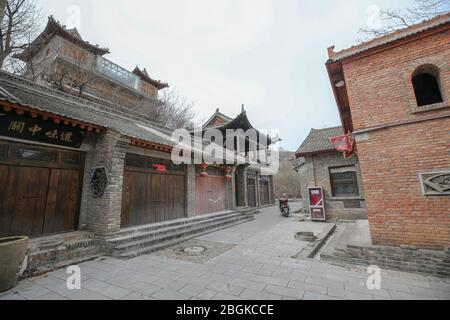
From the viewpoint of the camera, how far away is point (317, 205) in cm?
1027

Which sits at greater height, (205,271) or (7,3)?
(7,3)

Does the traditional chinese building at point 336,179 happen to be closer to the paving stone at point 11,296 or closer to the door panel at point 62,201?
the door panel at point 62,201

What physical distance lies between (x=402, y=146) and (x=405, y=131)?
34 centimetres

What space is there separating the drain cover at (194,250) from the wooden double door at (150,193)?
80.9 inches

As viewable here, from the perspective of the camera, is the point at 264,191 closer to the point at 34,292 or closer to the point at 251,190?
the point at 251,190

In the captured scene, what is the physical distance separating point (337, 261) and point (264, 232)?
354 cm

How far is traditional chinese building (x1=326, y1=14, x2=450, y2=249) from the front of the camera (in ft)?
13.4

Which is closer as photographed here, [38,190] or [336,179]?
[38,190]

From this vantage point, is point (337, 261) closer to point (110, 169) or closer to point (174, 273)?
point (174, 273)

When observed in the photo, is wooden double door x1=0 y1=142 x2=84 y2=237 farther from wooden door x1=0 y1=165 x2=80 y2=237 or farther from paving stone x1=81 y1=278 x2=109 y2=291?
paving stone x1=81 y1=278 x2=109 y2=291

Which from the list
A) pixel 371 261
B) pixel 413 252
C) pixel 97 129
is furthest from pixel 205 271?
pixel 97 129

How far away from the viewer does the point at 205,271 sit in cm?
409

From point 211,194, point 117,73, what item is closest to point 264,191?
point 211,194
